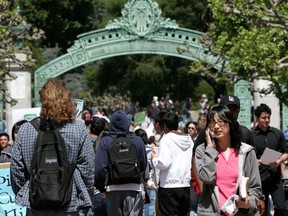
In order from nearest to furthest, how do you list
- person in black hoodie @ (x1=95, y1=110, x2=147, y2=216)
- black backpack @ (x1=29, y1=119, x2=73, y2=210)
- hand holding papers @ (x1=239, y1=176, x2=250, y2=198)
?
black backpack @ (x1=29, y1=119, x2=73, y2=210) → hand holding papers @ (x1=239, y1=176, x2=250, y2=198) → person in black hoodie @ (x1=95, y1=110, x2=147, y2=216)

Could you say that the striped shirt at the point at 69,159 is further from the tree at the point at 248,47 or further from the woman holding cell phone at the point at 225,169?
the tree at the point at 248,47

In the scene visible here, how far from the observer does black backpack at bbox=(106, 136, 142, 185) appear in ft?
33.0

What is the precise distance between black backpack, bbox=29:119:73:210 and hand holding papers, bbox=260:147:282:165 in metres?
4.65

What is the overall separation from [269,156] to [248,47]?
14.8m

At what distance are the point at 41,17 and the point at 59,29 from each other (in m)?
1.61

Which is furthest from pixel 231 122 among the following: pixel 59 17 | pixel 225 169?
pixel 59 17

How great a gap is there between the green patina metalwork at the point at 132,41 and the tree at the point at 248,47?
39.8 inches

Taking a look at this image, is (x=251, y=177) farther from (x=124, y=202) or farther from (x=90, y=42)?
(x=90, y=42)

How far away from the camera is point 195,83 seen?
58.1m

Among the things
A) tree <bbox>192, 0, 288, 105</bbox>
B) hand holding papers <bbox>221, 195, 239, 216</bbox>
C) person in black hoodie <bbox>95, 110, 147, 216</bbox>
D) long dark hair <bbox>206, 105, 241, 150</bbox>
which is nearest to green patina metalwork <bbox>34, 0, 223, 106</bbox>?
tree <bbox>192, 0, 288, 105</bbox>

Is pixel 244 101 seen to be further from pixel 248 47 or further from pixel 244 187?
pixel 244 187

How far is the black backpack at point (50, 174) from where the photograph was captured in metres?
6.98

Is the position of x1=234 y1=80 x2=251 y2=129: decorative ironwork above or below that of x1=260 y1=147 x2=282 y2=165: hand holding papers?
Result: above

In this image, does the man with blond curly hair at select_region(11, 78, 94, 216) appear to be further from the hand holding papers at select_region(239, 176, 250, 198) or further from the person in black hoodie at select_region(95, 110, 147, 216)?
the person in black hoodie at select_region(95, 110, 147, 216)
